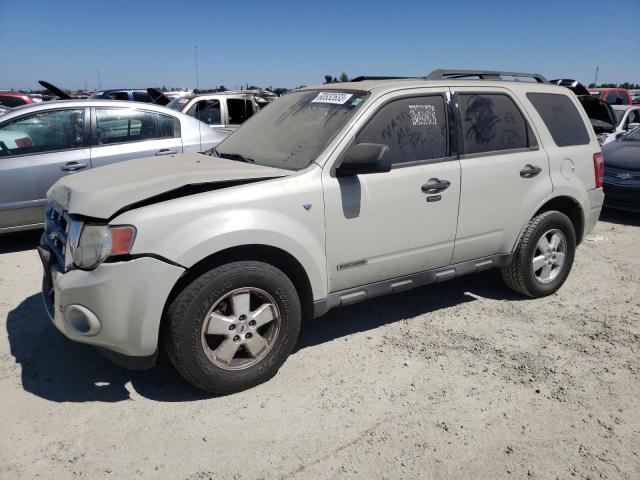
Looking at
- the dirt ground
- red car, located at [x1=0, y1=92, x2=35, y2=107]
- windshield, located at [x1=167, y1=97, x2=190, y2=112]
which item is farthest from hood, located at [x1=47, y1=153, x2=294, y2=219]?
red car, located at [x1=0, y1=92, x2=35, y2=107]

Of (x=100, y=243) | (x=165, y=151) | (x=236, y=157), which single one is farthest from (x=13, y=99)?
(x=100, y=243)

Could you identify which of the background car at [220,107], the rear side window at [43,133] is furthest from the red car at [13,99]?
the rear side window at [43,133]

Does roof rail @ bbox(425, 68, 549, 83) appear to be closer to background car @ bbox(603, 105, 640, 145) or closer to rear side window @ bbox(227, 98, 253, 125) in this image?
background car @ bbox(603, 105, 640, 145)

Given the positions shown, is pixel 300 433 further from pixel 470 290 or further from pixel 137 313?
pixel 470 290

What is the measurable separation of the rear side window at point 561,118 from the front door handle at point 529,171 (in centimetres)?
40

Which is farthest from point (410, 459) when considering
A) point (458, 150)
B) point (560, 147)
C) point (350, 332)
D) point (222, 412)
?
point (560, 147)

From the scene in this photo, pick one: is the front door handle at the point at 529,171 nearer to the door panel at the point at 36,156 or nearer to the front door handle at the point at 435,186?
the front door handle at the point at 435,186

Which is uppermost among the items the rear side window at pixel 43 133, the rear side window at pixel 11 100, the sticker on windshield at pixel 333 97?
the rear side window at pixel 11 100

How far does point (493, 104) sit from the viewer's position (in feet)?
13.3

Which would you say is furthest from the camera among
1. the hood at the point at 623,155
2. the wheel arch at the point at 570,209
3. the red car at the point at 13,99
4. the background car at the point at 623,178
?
the red car at the point at 13,99

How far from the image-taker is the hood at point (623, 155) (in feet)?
25.3

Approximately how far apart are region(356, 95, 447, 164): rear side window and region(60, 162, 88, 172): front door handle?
11.9 feet

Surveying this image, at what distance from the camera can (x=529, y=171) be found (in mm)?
4086

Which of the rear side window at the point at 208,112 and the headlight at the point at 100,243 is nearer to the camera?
the headlight at the point at 100,243
